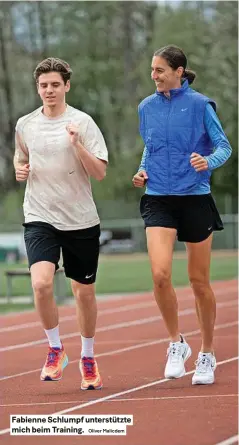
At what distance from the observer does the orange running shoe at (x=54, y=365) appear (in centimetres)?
716

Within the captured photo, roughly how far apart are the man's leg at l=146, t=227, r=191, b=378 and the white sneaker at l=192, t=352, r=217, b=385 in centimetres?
12

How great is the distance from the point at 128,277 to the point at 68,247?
721 inches

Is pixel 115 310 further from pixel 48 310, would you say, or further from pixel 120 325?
pixel 48 310

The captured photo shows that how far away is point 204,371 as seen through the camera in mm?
7547

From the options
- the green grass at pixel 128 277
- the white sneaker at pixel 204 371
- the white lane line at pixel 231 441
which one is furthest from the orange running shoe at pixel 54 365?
the green grass at pixel 128 277

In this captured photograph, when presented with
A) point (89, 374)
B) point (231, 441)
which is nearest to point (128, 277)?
point (89, 374)

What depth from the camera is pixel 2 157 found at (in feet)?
189

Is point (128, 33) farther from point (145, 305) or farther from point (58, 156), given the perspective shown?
point (58, 156)

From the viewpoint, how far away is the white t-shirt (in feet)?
Result: 22.9

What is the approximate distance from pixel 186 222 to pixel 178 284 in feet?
48.3

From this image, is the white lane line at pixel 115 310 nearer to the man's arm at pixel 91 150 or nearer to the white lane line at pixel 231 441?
the man's arm at pixel 91 150

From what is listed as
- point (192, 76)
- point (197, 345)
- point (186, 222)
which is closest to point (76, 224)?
point (186, 222)

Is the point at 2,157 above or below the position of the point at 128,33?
below

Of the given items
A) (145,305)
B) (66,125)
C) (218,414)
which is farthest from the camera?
(145,305)
